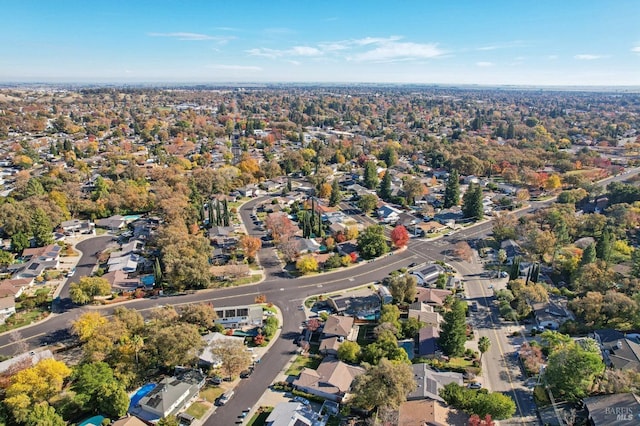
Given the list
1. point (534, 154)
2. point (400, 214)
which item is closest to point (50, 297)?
point (400, 214)

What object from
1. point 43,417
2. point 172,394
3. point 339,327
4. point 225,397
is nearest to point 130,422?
point 172,394

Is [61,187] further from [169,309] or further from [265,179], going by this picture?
[169,309]

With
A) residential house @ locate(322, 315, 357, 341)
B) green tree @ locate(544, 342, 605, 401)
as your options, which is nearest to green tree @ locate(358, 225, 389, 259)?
residential house @ locate(322, 315, 357, 341)

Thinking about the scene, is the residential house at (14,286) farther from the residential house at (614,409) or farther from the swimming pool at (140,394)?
the residential house at (614,409)

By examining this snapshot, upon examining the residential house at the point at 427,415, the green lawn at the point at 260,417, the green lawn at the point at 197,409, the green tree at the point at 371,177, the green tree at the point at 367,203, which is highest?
the green tree at the point at 371,177

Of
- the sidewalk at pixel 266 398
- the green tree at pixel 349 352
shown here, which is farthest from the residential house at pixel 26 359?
the green tree at pixel 349 352

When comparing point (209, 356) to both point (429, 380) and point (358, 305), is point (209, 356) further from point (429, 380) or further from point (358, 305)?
point (429, 380)
